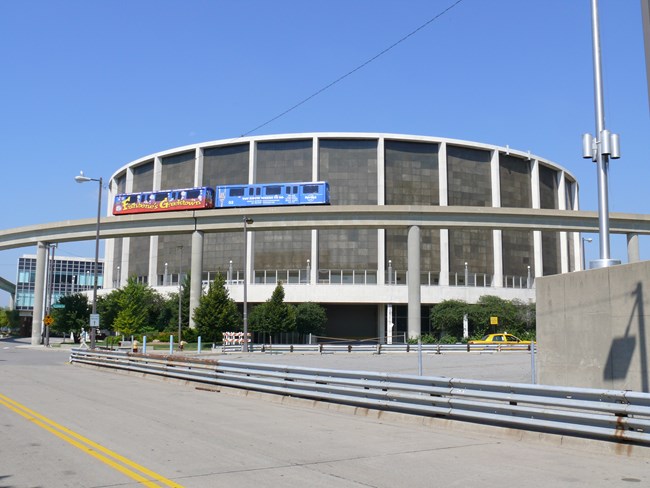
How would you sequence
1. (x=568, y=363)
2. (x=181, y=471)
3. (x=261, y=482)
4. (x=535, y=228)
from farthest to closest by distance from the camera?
(x=535, y=228) < (x=568, y=363) < (x=181, y=471) < (x=261, y=482)

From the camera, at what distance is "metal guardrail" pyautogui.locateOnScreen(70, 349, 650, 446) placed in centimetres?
898

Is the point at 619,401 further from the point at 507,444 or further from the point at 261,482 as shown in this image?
the point at 261,482

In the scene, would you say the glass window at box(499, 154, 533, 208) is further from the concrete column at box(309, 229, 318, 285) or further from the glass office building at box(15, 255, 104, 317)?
the glass office building at box(15, 255, 104, 317)

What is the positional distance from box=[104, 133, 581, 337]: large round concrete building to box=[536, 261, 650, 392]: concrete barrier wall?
209 ft

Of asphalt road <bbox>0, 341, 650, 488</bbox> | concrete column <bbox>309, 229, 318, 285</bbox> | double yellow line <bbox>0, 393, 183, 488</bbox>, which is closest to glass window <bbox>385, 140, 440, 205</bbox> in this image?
concrete column <bbox>309, 229, 318, 285</bbox>

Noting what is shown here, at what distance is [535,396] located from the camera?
33.3 feet

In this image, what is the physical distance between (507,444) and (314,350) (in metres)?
40.6

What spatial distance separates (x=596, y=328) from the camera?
1211 cm

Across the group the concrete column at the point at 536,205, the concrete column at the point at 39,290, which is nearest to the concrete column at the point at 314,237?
the concrete column at the point at 39,290

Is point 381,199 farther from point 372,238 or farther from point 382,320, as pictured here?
point 382,320

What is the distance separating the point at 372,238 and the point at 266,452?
73.1m

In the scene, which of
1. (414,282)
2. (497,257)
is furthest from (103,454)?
(497,257)

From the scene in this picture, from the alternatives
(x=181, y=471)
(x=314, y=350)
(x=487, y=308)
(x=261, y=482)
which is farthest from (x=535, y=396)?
(x=487, y=308)

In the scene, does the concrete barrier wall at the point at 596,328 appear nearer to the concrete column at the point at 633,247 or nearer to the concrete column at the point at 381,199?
the concrete column at the point at 633,247
